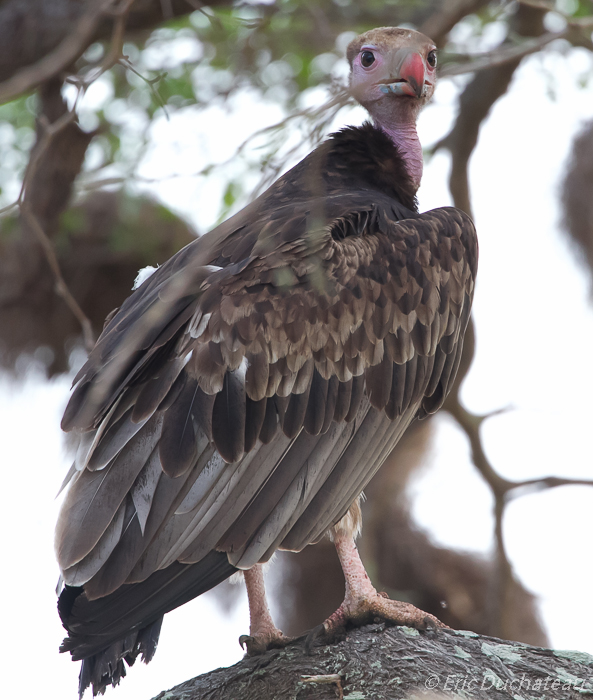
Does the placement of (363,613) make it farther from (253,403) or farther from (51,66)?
(51,66)

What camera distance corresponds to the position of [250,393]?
10.7 feet

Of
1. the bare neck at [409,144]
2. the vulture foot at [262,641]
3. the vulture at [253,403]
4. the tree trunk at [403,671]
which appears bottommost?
the tree trunk at [403,671]

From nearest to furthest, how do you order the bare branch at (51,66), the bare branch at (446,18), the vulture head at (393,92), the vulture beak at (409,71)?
1. the bare branch at (51,66)
2. the vulture beak at (409,71)
3. the vulture head at (393,92)
4. the bare branch at (446,18)

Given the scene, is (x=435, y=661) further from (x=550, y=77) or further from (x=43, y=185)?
(x=43, y=185)

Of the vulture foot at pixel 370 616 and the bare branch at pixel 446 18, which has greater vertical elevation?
the bare branch at pixel 446 18

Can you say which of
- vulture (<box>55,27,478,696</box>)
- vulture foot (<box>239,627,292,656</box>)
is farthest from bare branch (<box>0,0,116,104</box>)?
vulture foot (<box>239,627,292,656</box>)

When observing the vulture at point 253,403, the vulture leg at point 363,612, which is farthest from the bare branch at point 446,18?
the vulture leg at point 363,612

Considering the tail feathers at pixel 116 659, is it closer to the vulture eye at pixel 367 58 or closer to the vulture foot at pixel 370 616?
the vulture foot at pixel 370 616

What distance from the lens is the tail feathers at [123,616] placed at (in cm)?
291

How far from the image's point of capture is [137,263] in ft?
24.8

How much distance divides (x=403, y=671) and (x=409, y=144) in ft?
8.65

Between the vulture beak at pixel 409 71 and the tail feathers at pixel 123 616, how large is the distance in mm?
2452

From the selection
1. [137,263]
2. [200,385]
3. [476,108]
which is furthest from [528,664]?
[137,263]

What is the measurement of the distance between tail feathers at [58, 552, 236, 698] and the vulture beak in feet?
8.04
